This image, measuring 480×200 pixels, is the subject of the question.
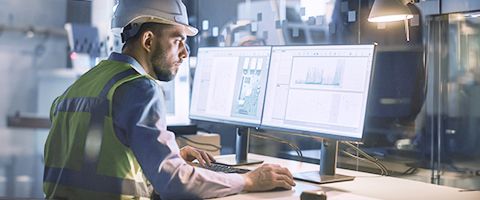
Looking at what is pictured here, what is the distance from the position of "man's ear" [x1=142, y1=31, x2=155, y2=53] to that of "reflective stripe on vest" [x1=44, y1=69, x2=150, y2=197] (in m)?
0.12

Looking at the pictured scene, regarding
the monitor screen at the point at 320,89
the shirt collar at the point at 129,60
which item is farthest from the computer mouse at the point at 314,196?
the shirt collar at the point at 129,60

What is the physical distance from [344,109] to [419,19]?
77 centimetres

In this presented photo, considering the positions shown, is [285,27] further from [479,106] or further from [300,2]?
[479,106]

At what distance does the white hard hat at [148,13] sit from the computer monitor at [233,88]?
0.44 meters

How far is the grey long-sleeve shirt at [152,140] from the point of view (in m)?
1.33

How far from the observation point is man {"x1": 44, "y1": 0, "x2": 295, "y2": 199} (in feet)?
4.41

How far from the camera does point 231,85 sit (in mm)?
2072

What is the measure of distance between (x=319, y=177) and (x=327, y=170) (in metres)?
0.06

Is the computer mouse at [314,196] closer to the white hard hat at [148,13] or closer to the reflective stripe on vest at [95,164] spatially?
the reflective stripe on vest at [95,164]

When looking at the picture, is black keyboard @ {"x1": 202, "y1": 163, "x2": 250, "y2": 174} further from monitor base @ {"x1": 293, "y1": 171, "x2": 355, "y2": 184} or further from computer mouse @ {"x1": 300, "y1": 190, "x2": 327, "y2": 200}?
computer mouse @ {"x1": 300, "y1": 190, "x2": 327, "y2": 200}

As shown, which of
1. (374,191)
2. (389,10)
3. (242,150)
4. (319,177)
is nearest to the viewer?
(374,191)

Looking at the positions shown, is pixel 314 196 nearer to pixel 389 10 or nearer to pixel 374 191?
pixel 374 191

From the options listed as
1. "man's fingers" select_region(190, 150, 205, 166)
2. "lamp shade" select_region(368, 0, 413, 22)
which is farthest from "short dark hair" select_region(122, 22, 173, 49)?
"lamp shade" select_region(368, 0, 413, 22)

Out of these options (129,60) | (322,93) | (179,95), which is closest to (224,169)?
(322,93)
